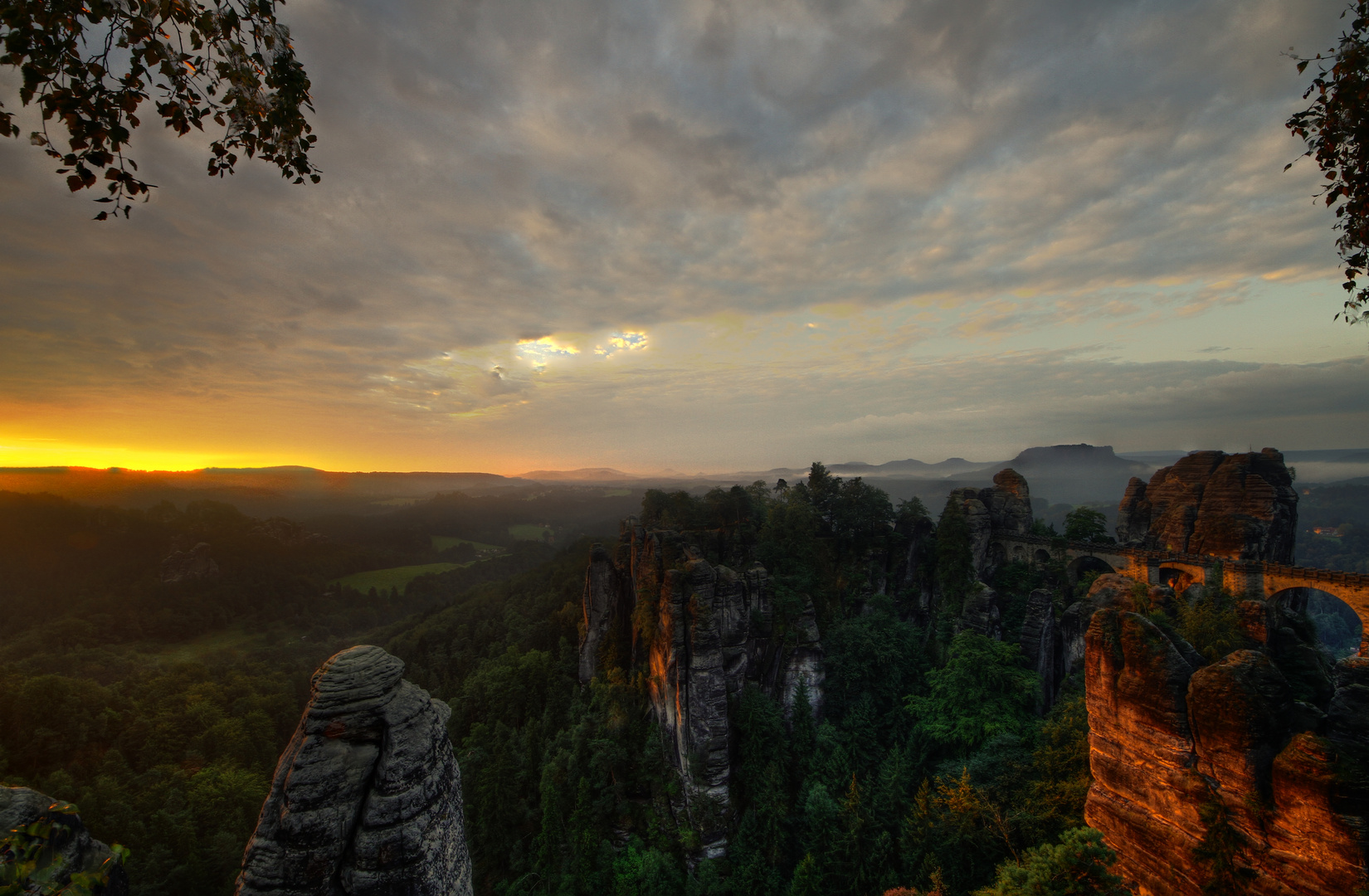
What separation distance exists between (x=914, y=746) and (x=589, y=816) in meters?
17.0

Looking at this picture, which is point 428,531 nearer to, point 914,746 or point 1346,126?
point 914,746

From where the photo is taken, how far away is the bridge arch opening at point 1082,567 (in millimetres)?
32500

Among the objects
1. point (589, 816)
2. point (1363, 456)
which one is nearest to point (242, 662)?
point (589, 816)

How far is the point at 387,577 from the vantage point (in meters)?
111

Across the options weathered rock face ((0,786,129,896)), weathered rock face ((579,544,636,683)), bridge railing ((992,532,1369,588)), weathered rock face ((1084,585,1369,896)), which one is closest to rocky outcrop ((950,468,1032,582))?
bridge railing ((992,532,1369,588))

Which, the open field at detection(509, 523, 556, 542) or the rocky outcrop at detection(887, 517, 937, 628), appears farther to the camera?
the open field at detection(509, 523, 556, 542)

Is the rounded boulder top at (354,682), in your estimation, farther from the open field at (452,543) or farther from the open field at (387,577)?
the open field at (452,543)

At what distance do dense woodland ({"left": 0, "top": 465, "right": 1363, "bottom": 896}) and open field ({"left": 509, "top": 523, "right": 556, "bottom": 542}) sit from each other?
10643 cm

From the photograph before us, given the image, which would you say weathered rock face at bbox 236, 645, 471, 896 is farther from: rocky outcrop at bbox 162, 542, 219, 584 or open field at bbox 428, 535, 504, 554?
open field at bbox 428, 535, 504, 554

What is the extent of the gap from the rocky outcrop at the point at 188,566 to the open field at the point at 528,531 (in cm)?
7550

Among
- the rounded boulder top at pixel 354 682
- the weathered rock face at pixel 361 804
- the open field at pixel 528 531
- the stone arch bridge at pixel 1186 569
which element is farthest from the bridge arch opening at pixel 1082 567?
the open field at pixel 528 531

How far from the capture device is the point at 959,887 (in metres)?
16.4

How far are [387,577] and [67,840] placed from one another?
128 m

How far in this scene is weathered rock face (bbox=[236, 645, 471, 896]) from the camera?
21.6 feet
